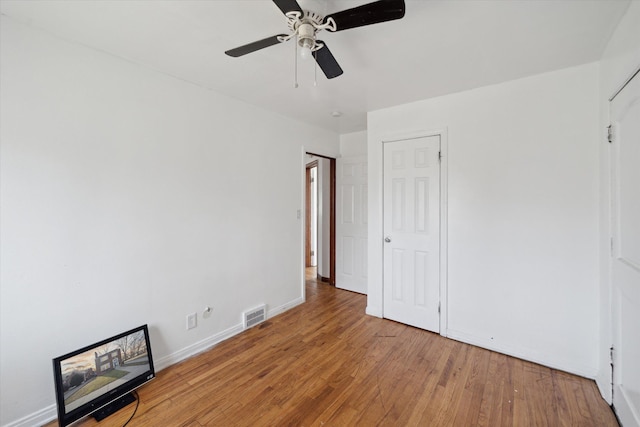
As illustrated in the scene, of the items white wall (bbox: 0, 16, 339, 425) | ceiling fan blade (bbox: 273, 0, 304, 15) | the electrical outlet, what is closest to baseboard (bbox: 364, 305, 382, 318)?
white wall (bbox: 0, 16, 339, 425)

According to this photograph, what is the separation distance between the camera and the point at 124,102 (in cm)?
199

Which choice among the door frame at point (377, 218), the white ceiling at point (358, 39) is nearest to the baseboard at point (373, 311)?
the door frame at point (377, 218)

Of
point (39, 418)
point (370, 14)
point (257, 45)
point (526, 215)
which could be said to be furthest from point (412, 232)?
point (39, 418)

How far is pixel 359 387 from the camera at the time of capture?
1.97 m

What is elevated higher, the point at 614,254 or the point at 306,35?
the point at 306,35

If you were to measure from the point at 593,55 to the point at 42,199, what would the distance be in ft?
12.8

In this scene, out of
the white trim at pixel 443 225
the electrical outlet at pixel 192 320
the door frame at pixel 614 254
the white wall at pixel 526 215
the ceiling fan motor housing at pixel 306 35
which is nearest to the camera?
the ceiling fan motor housing at pixel 306 35

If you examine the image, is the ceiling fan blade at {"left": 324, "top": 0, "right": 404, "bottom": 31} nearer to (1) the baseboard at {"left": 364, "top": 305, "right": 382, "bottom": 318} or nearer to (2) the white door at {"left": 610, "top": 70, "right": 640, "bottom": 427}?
(2) the white door at {"left": 610, "top": 70, "right": 640, "bottom": 427}

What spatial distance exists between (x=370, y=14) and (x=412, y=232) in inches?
86.0

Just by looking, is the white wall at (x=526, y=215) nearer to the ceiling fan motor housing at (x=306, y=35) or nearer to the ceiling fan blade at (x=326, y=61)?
the ceiling fan blade at (x=326, y=61)

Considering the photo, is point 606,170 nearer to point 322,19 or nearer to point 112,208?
point 322,19

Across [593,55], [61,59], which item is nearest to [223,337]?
[61,59]

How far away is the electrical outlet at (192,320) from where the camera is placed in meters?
2.39

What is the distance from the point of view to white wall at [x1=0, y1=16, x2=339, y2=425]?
5.19 feet
